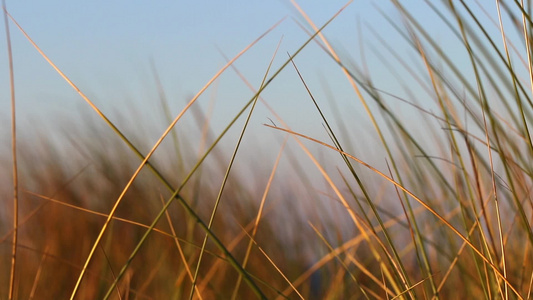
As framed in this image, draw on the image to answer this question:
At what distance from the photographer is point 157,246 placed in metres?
2.18

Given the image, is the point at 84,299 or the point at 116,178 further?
the point at 116,178

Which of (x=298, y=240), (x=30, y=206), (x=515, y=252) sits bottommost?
(x=515, y=252)

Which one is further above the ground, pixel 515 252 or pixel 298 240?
pixel 298 240

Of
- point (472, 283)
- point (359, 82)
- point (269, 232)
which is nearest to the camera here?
point (359, 82)

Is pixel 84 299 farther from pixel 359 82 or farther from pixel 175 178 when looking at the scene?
pixel 359 82

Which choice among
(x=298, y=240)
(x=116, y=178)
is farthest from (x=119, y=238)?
(x=298, y=240)

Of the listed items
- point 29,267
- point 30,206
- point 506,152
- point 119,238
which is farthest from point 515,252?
point 30,206

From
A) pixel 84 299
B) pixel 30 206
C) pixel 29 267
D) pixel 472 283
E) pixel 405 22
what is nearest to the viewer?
pixel 405 22

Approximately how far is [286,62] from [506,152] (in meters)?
0.46

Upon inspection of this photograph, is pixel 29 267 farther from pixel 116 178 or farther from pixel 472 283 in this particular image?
pixel 472 283

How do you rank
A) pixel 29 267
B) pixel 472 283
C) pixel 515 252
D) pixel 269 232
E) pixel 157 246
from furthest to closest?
pixel 29 267 < pixel 269 232 < pixel 157 246 < pixel 515 252 < pixel 472 283

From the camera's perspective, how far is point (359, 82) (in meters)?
1.04

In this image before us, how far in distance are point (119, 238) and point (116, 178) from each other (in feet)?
0.88

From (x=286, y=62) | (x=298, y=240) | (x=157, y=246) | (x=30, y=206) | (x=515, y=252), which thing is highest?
(x=30, y=206)
